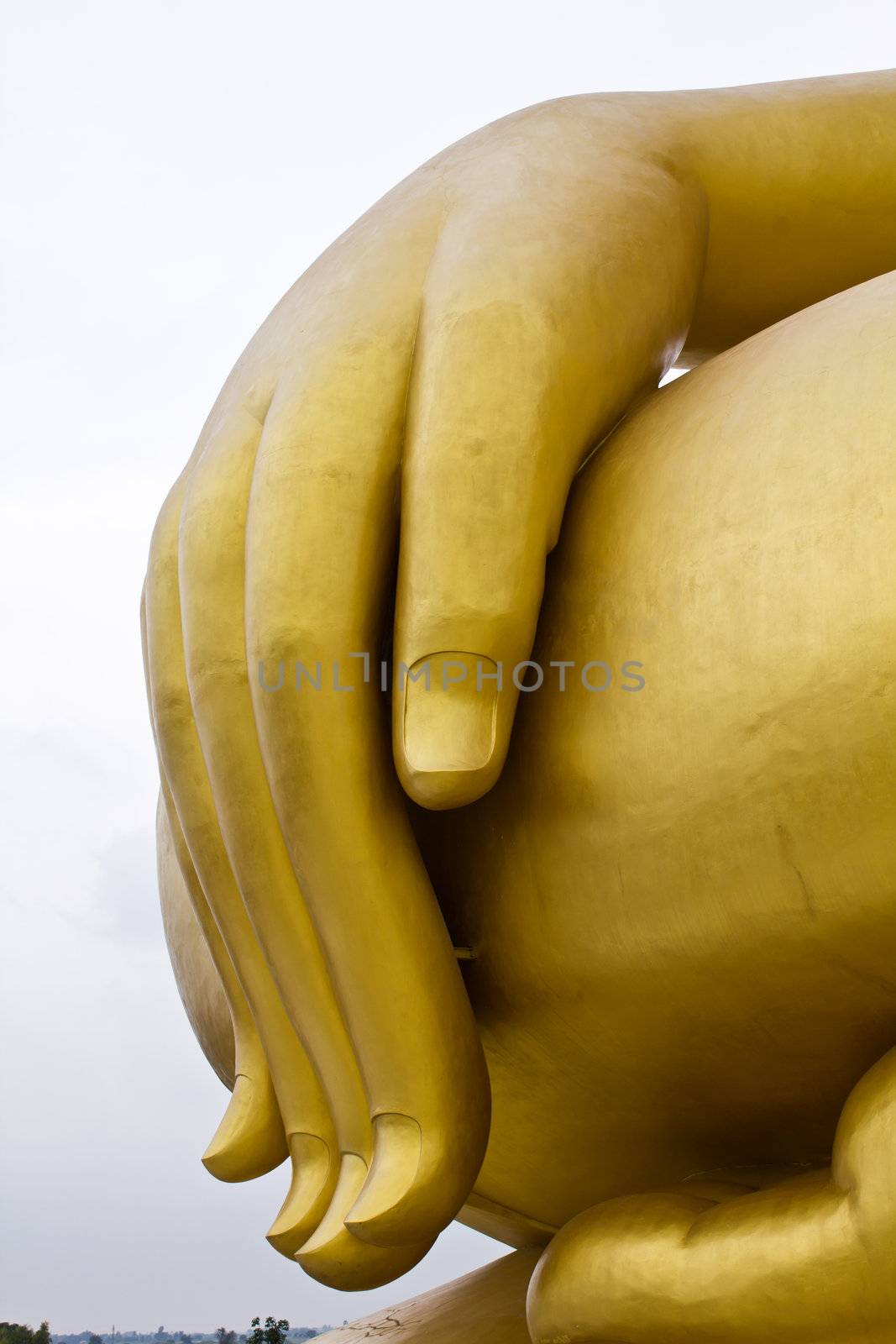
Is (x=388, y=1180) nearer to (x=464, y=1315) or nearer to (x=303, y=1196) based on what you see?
(x=303, y=1196)

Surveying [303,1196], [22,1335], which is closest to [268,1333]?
[22,1335]

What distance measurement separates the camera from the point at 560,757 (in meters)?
2.30

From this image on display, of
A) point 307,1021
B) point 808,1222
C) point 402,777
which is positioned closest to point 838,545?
point 402,777

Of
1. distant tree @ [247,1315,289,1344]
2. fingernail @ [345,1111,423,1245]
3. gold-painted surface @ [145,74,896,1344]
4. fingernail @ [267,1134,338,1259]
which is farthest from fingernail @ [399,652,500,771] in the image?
distant tree @ [247,1315,289,1344]

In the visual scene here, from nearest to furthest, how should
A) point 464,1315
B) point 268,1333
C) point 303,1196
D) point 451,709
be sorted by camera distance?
point 451,709 → point 303,1196 → point 464,1315 → point 268,1333

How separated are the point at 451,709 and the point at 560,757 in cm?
20

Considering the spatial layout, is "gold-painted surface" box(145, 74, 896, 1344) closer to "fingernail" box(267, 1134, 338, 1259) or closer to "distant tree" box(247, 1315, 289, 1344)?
"fingernail" box(267, 1134, 338, 1259)

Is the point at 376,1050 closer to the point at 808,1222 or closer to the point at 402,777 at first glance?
the point at 402,777

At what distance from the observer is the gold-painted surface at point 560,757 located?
205 cm

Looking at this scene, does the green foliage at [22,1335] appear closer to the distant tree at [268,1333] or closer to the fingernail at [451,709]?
the distant tree at [268,1333]

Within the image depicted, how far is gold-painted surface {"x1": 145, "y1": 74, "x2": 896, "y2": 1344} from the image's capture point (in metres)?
2.05

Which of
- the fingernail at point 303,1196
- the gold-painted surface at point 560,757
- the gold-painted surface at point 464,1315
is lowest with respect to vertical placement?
the gold-painted surface at point 464,1315

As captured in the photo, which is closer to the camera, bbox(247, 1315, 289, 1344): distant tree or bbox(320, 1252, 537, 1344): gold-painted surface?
bbox(320, 1252, 537, 1344): gold-painted surface

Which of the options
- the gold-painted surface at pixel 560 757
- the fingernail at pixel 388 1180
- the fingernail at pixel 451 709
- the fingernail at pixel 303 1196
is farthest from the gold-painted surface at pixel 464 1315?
the fingernail at pixel 451 709
